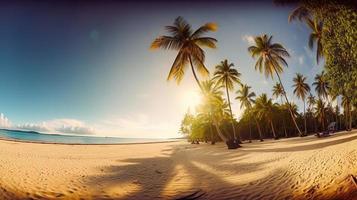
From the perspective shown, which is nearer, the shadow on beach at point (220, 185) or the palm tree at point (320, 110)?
the shadow on beach at point (220, 185)

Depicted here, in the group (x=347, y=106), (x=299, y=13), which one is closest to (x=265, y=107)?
(x=347, y=106)

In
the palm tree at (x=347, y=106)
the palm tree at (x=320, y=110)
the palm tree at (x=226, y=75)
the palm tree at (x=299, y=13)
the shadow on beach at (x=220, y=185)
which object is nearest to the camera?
the shadow on beach at (x=220, y=185)

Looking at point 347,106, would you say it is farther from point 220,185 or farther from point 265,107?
point 220,185

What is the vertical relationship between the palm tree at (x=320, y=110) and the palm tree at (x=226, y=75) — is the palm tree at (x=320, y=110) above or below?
below

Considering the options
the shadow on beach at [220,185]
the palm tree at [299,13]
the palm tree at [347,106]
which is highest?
the palm tree at [299,13]

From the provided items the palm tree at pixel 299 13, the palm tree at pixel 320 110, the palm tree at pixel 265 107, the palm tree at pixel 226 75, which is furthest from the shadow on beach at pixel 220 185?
the palm tree at pixel 320 110

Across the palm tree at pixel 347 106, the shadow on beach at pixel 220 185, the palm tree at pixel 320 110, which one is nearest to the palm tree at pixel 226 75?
the palm tree at pixel 347 106

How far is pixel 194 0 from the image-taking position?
3.82 meters

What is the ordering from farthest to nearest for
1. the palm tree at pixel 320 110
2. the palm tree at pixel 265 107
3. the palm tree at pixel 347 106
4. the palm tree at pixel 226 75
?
the palm tree at pixel 320 110, the palm tree at pixel 265 107, the palm tree at pixel 226 75, the palm tree at pixel 347 106

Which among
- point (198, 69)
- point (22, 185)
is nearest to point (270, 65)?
point (198, 69)

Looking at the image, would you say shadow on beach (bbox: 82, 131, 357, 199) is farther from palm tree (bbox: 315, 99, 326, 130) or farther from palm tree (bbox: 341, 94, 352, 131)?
palm tree (bbox: 315, 99, 326, 130)

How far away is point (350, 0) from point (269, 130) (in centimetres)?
3376

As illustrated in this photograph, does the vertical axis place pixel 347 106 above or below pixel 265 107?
below

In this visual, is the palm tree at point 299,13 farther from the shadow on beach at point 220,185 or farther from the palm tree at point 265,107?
the palm tree at point 265,107
